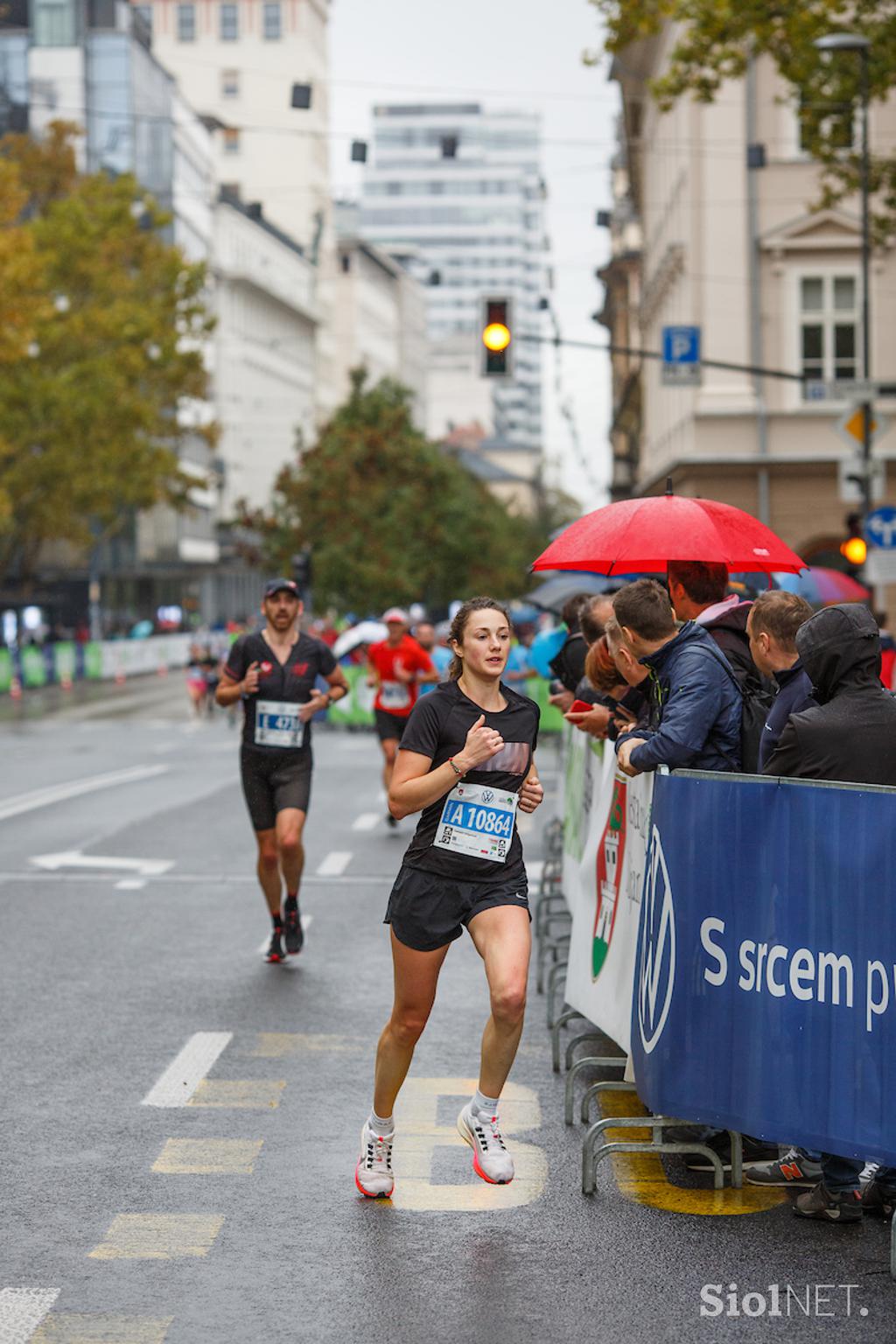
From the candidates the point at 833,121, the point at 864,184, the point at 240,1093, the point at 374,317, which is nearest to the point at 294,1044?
the point at 240,1093

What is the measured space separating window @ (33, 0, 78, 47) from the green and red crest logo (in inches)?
3079

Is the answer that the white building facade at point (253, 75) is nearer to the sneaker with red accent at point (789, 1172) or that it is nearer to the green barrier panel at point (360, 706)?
the green barrier panel at point (360, 706)

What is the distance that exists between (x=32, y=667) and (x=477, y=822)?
53046 mm

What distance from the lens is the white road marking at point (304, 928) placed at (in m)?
12.0

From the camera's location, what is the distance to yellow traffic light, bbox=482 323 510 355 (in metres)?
25.6

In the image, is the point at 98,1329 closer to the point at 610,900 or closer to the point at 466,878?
the point at 466,878

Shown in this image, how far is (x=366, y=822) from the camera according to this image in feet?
67.5

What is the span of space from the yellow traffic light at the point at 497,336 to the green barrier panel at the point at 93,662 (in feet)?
137

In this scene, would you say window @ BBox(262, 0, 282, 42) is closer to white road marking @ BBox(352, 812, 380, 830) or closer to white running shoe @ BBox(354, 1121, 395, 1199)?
white road marking @ BBox(352, 812, 380, 830)

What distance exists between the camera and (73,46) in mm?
82125

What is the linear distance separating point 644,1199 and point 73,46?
8038 cm

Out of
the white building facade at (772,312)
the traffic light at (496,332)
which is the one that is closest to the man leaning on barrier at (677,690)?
the traffic light at (496,332)

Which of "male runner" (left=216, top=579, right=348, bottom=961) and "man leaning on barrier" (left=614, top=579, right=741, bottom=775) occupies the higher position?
"man leaning on barrier" (left=614, top=579, right=741, bottom=775)

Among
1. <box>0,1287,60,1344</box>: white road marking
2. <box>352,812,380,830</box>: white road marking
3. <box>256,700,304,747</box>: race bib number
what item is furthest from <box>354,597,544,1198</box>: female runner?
<box>352,812,380,830</box>: white road marking
